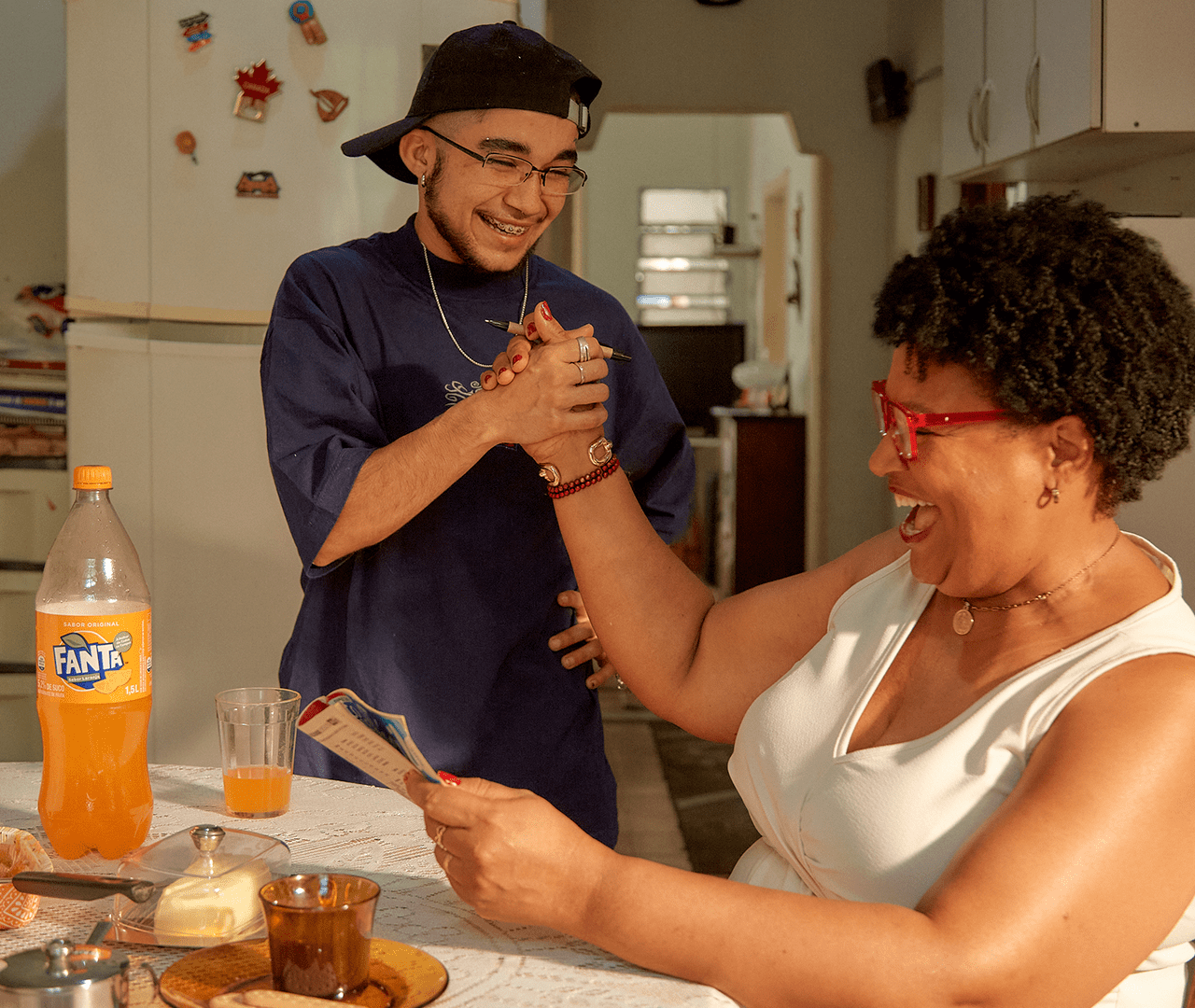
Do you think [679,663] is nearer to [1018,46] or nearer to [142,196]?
[142,196]

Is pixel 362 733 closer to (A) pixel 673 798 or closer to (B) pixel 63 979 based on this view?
(B) pixel 63 979

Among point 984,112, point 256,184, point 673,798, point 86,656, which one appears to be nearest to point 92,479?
point 86,656

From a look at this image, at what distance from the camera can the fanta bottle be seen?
1013 mm

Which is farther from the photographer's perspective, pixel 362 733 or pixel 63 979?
pixel 362 733

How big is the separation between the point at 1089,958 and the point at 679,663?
1.93 ft

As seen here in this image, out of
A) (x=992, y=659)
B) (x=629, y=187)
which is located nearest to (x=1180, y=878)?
(x=992, y=659)

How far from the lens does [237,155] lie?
8.51 ft

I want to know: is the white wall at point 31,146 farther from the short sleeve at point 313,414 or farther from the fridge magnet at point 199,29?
the short sleeve at point 313,414

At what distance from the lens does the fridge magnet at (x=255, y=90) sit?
2564 millimetres

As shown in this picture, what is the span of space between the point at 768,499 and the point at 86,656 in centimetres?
510

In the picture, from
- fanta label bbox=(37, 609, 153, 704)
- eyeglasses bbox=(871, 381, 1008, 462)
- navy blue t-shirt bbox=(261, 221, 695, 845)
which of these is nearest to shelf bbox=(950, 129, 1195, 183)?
navy blue t-shirt bbox=(261, 221, 695, 845)

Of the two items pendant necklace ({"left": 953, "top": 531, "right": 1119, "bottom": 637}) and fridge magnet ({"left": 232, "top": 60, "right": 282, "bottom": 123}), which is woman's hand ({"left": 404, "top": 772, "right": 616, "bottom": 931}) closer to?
pendant necklace ({"left": 953, "top": 531, "right": 1119, "bottom": 637})

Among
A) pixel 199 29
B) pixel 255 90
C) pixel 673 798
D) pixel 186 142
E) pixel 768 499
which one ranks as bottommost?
pixel 673 798

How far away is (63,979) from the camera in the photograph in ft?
2.24
